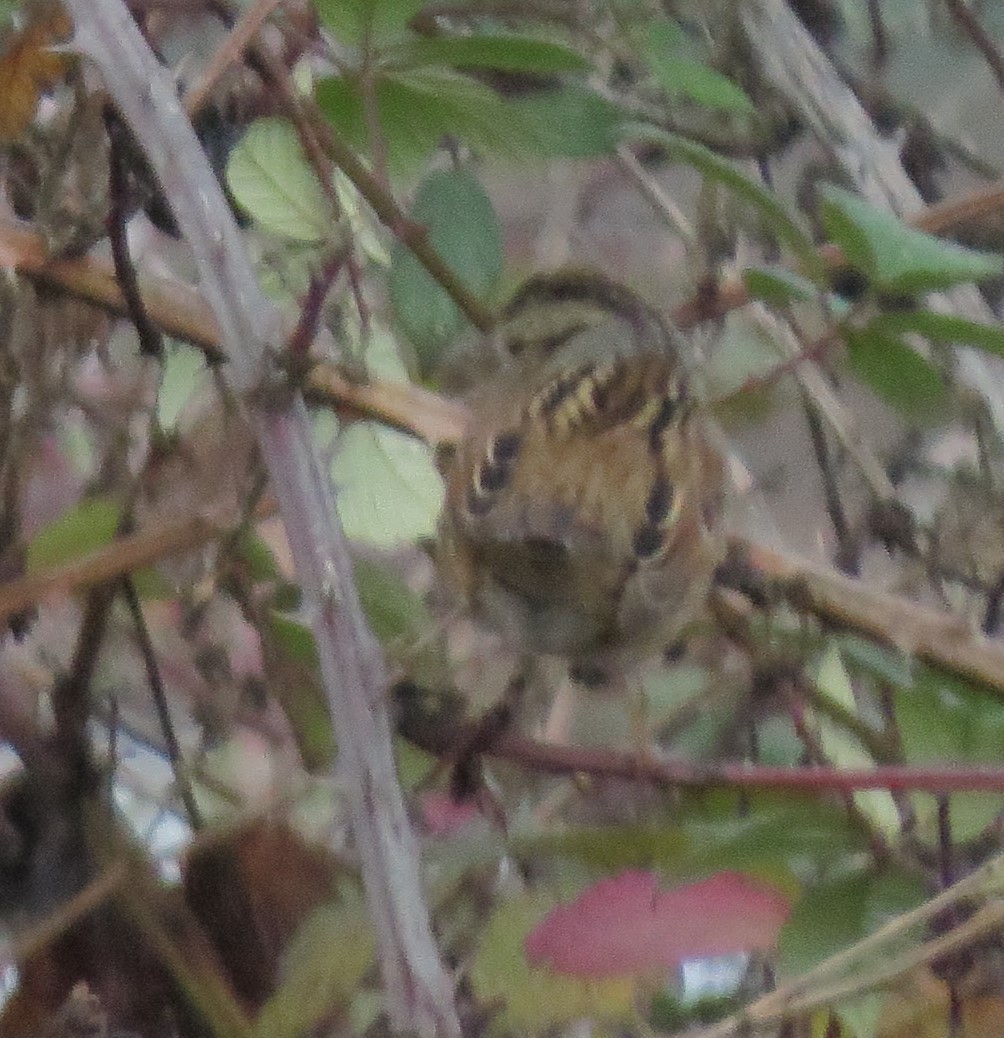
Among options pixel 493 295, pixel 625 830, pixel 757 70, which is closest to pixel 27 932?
pixel 625 830

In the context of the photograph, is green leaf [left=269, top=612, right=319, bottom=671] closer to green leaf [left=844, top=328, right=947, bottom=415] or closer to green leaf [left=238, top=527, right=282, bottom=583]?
green leaf [left=238, top=527, right=282, bottom=583]

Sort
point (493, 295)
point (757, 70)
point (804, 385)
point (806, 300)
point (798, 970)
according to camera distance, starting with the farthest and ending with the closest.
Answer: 1. point (757, 70)
2. point (804, 385)
3. point (493, 295)
4. point (806, 300)
5. point (798, 970)

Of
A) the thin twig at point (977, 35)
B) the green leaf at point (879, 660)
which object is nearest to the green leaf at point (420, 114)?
the green leaf at point (879, 660)

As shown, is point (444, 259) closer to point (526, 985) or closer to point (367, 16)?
point (367, 16)

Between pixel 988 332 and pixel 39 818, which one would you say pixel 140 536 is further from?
pixel 988 332

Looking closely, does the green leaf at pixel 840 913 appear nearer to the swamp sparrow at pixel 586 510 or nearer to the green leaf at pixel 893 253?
the swamp sparrow at pixel 586 510

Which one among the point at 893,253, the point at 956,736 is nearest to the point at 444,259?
the point at 893,253
